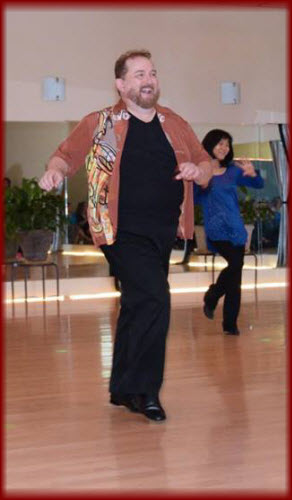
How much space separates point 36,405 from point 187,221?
1212 millimetres

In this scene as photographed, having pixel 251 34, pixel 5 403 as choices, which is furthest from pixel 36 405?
pixel 251 34

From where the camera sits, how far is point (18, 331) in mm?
8125

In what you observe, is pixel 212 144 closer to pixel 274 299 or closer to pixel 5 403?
pixel 5 403

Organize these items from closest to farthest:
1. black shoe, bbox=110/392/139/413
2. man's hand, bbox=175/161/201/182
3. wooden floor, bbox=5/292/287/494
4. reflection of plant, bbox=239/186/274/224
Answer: wooden floor, bbox=5/292/287/494, man's hand, bbox=175/161/201/182, black shoe, bbox=110/392/139/413, reflection of plant, bbox=239/186/274/224

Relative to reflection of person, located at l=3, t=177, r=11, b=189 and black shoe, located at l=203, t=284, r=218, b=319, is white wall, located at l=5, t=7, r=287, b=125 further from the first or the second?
black shoe, located at l=203, t=284, r=218, b=319

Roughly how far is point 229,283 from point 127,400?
287 centimetres

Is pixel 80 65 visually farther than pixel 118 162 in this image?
Yes

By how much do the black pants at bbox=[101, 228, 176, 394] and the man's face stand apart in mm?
593

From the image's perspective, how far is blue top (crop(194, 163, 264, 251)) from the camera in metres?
7.14

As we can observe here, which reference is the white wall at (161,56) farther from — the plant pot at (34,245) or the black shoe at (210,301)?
the black shoe at (210,301)

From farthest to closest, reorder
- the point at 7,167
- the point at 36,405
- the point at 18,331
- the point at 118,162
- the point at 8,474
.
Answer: the point at 7,167 → the point at 18,331 → the point at 36,405 → the point at 118,162 → the point at 8,474

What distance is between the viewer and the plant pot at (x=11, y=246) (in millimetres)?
11211

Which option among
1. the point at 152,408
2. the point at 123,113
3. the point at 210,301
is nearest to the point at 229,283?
the point at 210,301

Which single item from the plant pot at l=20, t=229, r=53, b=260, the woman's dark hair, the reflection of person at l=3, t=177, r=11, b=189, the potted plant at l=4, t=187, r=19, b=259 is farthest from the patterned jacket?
the reflection of person at l=3, t=177, r=11, b=189
